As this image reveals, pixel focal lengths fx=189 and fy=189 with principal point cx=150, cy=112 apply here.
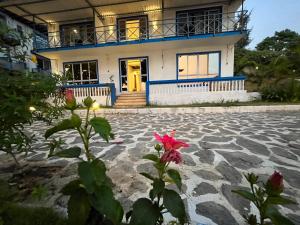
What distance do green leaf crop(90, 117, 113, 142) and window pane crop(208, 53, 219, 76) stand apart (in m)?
12.1

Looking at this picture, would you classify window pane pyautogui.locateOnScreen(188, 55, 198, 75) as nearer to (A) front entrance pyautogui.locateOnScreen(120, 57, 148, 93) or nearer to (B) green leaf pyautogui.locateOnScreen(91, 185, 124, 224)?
(A) front entrance pyautogui.locateOnScreen(120, 57, 148, 93)

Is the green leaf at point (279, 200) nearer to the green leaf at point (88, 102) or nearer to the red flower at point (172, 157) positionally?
the red flower at point (172, 157)

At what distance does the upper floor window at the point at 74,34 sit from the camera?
44.7ft

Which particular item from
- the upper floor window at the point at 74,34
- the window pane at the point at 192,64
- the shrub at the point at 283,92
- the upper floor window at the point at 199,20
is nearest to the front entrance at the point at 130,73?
the window pane at the point at 192,64

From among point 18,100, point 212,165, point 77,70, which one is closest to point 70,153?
point 18,100

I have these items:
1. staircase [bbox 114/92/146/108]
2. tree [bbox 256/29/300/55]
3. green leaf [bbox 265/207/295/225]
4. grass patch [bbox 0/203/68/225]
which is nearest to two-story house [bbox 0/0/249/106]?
staircase [bbox 114/92/146/108]

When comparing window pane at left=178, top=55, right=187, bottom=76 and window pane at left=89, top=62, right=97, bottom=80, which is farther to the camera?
window pane at left=89, top=62, right=97, bottom=80

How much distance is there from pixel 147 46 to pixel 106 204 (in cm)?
1174

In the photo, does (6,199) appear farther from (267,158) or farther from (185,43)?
(185,43)

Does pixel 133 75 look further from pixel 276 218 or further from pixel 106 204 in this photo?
pixel 276 218

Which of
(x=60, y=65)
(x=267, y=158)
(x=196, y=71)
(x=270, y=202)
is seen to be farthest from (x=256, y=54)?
(x=270, y=202)

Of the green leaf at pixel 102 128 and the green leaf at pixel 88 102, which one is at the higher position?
the green leaf at pixel 88 102

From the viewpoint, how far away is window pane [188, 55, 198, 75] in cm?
1231

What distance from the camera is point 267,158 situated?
310 cm
